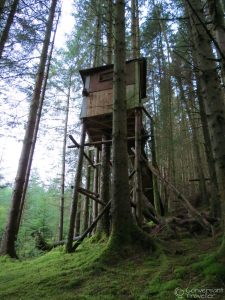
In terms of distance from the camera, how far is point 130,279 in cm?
438

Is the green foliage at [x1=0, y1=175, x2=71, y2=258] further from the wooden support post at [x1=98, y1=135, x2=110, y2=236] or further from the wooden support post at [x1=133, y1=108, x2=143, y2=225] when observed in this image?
the wooden support post at [x1=133, y1=108, x2=143, y2=225]

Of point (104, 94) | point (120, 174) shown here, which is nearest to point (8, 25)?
point (104, 94)

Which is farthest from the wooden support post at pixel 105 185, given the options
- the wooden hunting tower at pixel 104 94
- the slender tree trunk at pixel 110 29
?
the slender tree trunk at pixel 110 29

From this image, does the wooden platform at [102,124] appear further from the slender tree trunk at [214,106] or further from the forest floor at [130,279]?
the forest floor at [130,279]

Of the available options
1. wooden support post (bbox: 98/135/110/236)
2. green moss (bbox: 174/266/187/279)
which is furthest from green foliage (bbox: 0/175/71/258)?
green moss (bbox: 174/266/187/279)

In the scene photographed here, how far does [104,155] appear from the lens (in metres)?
9.32

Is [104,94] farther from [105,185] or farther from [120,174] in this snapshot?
[120,174]

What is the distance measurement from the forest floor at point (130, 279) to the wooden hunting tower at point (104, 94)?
473 centimetres

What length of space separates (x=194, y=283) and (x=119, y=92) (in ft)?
15.2

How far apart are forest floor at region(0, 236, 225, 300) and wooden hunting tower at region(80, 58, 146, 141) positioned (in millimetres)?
4730

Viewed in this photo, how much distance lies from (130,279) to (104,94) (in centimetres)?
632

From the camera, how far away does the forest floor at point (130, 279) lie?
11.8ft

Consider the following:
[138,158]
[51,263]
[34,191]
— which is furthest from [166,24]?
[34,191]

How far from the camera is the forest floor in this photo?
3592 mm
